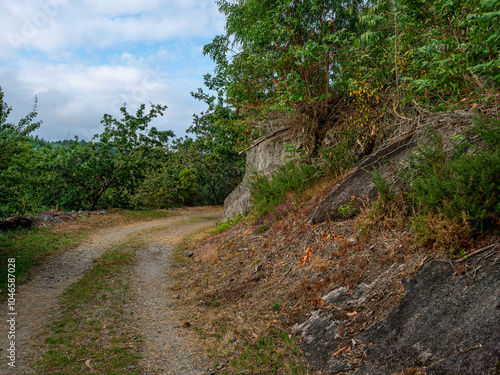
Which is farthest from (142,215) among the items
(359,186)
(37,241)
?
(359,186)

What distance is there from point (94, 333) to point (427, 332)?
16.3 feet

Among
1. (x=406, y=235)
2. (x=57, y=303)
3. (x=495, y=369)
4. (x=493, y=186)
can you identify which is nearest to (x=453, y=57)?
(x=493, y=186)

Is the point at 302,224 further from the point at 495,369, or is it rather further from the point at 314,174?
the point at 495,369

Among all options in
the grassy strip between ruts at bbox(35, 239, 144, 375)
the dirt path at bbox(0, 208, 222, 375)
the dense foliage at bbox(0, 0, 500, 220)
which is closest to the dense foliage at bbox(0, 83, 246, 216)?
the dense foliage at bbox(0, 0, 500, 220)

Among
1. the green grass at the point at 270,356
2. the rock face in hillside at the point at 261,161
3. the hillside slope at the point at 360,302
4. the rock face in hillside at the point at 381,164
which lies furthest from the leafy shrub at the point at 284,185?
the green grass at the point at 270,356

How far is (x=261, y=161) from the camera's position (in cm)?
1361

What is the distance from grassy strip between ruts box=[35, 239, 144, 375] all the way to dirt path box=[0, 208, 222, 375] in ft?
0.68

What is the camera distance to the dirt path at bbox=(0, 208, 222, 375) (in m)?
4.50

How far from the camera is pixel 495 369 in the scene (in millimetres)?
2525

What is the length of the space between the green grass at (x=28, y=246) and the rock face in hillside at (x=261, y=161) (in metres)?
6.54

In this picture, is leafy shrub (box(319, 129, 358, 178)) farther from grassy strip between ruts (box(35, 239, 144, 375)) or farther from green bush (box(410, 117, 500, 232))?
grassy strip between ruts (box(35, 239, 144, 375))

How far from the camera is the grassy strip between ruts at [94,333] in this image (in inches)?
167

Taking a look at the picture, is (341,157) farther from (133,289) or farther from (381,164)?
(133,289)

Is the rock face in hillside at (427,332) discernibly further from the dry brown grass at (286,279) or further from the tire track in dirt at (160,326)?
the tire track in dirt at (160,326)
